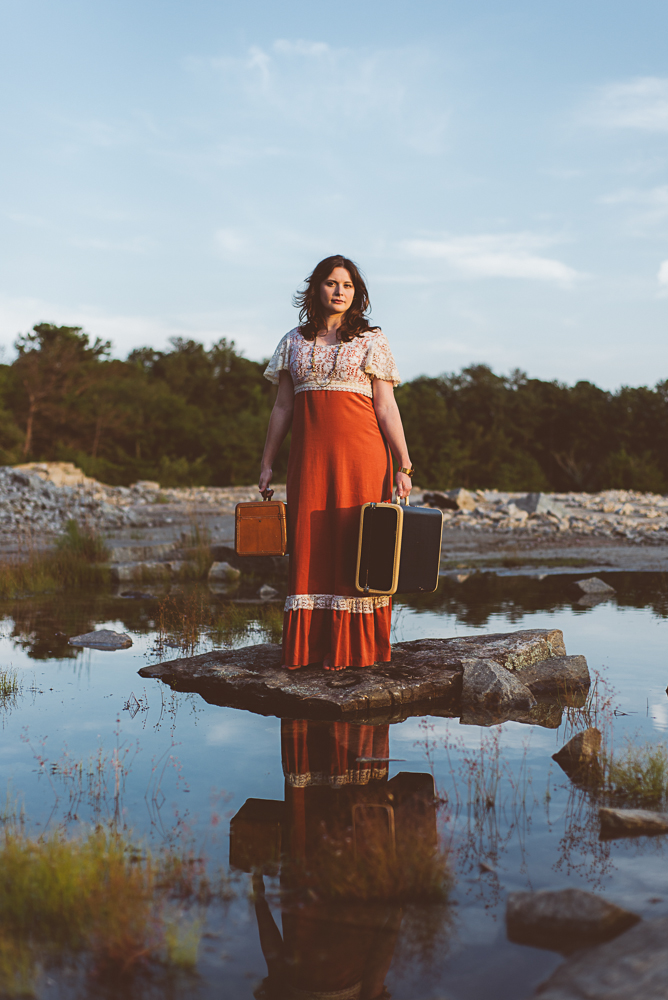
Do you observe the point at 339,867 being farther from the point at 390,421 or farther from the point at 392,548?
the point at 390,421

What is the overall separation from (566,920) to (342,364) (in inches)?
125

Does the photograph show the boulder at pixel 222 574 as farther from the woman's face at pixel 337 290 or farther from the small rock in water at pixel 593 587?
the woman's face at pixel 337 290

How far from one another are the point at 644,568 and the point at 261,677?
8375 mm

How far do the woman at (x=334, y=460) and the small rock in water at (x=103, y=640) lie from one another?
71.7 inches

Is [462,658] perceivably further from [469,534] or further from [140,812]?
[469,534]

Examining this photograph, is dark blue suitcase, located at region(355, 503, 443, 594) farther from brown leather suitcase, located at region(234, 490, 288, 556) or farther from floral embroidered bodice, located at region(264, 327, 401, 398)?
floral embroidered bodice, located at region(264, 327, 401, 398)

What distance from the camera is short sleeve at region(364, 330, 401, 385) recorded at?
4750 mm

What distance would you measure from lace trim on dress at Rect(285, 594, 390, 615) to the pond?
69cm

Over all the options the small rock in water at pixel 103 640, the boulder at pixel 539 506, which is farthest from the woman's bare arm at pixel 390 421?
the boulder at pixel 539 506

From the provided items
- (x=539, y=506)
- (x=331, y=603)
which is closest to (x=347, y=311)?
(x=331, y=603)

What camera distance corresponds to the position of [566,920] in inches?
85.7

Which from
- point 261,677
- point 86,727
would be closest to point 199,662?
point 261,677

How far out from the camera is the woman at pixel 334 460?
4707mm

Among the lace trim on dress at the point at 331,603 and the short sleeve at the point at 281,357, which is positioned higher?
the short sleeve at the point at 281,357
